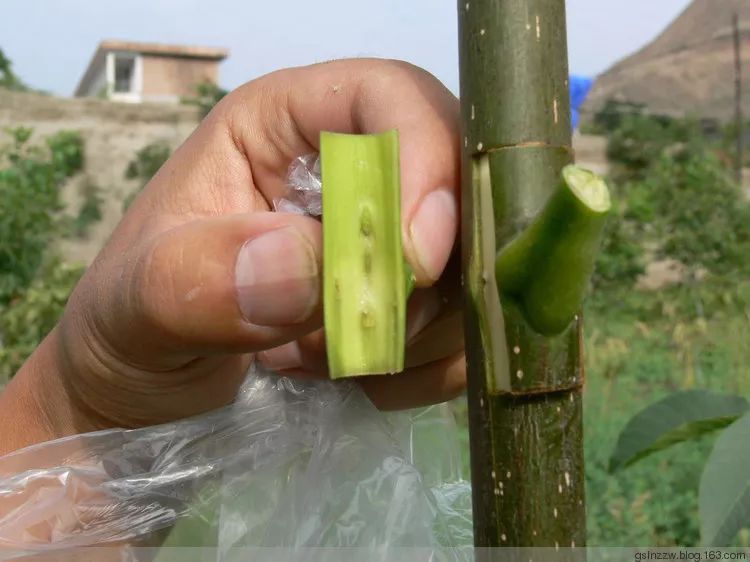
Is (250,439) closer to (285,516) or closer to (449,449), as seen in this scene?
(285,516)

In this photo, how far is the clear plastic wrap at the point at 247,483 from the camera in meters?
0.65

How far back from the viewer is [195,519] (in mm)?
726

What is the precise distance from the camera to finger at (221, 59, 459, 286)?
600 millimetres

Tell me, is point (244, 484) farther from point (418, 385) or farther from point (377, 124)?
point (377, 124)

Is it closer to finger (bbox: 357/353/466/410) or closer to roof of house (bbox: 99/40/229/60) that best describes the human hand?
finger (bbox: 357/353/466/410)

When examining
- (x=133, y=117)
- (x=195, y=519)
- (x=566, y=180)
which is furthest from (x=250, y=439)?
(x=133, y=117)

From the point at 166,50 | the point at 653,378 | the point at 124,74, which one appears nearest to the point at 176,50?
the point at 166,50

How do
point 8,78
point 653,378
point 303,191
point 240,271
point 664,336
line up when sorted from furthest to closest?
1. point 8,78
2. point 664,336
3. point 653,378
4. point 303,191
5. point 240,271

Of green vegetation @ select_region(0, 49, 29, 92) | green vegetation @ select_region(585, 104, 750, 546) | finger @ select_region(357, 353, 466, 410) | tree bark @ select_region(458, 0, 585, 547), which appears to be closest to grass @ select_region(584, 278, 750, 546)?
green vegetation @ select_region(585, 104, 750, 546)

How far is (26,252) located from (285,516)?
9.65 ft

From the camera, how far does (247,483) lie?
718mm

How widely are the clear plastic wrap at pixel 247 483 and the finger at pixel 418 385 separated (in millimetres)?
97

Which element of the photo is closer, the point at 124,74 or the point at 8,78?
the point at 8,78

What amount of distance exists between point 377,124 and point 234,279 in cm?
20
